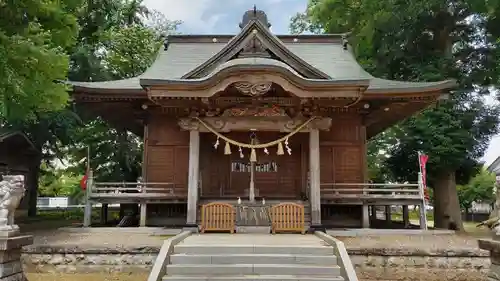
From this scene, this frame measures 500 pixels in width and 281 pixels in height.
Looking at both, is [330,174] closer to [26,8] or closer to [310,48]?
[310,48]

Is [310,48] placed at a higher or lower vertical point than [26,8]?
higher

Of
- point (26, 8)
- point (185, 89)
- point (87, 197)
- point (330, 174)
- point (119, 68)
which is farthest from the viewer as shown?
point (119, 68)

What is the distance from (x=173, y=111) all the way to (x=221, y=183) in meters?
3.09

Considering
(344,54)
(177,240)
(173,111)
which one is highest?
(344,54)

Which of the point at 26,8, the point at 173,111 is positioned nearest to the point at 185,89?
the point at 173,111

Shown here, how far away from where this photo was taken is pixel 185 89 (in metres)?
11.7

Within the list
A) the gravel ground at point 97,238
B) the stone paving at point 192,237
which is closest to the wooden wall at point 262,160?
the gravel ground at point 97,238

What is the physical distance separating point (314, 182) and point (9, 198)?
26.5 ft

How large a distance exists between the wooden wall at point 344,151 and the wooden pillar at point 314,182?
5.67 feet

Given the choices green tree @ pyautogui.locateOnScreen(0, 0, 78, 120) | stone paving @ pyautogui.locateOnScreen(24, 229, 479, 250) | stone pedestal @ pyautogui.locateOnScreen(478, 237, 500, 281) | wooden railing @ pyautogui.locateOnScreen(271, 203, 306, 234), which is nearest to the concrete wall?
stone paving @ pyautogui.locateOnScreen(24, 229, 479, 250)

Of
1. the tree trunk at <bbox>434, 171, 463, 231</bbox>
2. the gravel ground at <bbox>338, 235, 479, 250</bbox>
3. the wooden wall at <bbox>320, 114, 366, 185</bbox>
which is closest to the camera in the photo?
the gravel ground at <bbox>338, 235, 479, 250</bbox>

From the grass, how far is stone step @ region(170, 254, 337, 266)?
1.05m

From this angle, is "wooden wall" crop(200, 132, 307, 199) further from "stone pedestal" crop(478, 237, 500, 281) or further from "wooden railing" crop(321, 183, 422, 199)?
"stone pedestal" crop(478, 237, 500, 281)

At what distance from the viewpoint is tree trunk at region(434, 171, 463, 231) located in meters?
17.8
